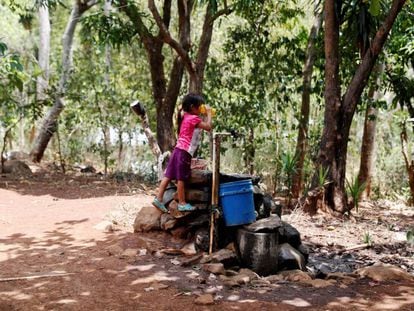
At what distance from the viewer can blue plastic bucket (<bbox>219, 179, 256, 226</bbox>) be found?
4.64m

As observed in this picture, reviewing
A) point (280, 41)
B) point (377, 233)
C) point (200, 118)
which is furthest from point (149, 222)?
point (280, 41)

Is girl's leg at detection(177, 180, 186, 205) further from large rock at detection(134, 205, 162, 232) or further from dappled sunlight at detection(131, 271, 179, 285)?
dappled sunlight at detection(131, 271, 179, 285)

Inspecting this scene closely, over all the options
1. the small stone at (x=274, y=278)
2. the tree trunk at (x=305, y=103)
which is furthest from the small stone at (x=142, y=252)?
the tree trunk at (x=305, y=103)

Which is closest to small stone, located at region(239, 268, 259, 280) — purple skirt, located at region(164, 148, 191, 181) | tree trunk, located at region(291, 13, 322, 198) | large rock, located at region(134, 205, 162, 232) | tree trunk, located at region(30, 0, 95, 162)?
purple skirt, located at region(164, 148, 191, 181)

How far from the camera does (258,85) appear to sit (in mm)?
10031

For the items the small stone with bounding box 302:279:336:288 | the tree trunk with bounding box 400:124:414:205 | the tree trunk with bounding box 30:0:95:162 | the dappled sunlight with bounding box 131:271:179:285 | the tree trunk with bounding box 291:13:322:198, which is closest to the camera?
the dappled sunlight with bounding box 131:271:179:285

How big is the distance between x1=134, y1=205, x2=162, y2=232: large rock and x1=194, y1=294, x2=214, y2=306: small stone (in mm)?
1769

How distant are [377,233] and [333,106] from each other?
196cm

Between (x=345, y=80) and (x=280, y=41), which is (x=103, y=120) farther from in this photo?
(x=345, y=80)

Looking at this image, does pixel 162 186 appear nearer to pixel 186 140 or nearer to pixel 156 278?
pixel 186 140

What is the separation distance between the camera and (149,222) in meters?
5.30

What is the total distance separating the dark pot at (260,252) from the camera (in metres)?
4.54

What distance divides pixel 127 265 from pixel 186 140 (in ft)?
4.45

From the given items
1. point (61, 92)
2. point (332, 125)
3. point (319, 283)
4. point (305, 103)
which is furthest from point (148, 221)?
point (61, 92)
